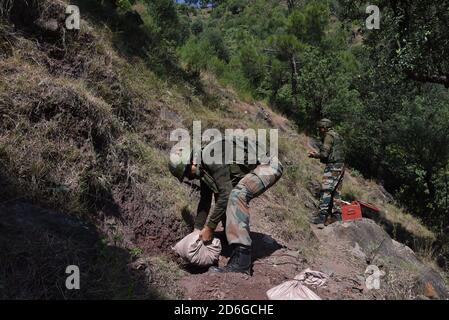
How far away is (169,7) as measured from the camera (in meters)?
11.6

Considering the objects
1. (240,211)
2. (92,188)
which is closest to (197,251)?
(240,211)

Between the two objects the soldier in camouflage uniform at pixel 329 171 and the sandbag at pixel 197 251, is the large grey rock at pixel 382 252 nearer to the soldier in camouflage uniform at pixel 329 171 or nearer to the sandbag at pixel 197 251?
the soldier in camouflage uniform at pixel 329 171

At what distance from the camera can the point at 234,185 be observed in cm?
414

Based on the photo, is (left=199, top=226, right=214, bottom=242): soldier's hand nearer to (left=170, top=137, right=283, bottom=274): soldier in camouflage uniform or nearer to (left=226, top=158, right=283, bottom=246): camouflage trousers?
(left=170, top=137, right=283, bottom=274): soldier in camouflage uniform

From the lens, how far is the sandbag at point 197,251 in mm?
3818

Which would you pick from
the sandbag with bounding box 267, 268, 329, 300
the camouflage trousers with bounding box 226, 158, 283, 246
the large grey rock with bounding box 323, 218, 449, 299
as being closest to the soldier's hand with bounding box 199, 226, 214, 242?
the camouflage trousers with bounding box 226, 158, 283, 246

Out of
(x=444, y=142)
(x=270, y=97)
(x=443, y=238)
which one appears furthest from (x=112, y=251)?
(x=270, y=97)

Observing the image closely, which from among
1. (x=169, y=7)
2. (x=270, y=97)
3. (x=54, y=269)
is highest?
(x=169, y=7)

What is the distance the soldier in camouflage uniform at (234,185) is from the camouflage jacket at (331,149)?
308 centimetres

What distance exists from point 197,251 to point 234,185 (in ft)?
2.34

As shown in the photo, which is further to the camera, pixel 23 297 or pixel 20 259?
pixel 20 259

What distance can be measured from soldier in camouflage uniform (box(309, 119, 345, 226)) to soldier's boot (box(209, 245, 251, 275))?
332 cm
